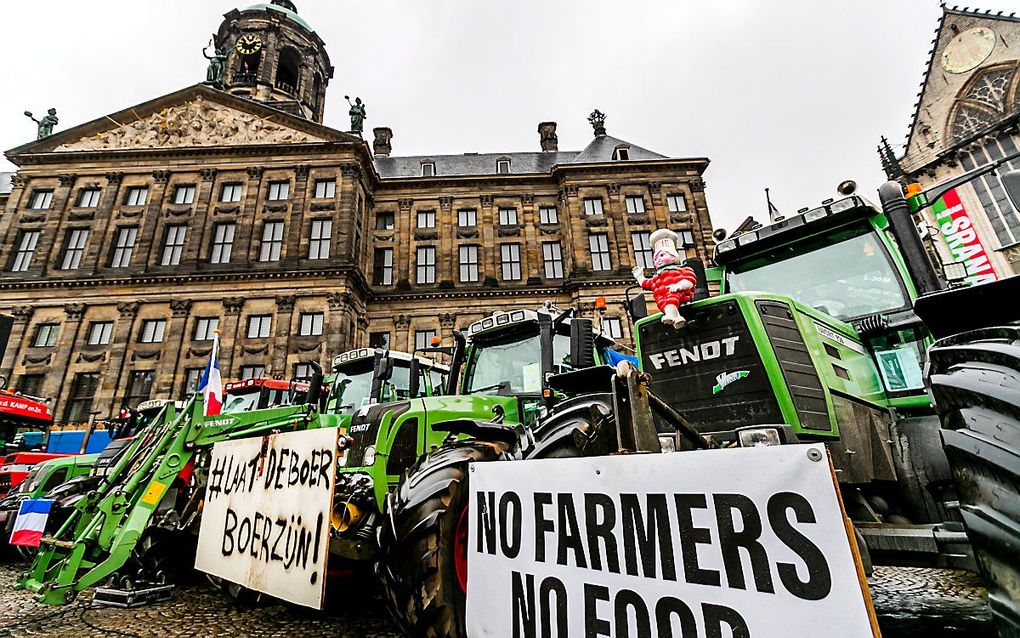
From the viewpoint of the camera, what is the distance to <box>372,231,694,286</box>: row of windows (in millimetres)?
27070

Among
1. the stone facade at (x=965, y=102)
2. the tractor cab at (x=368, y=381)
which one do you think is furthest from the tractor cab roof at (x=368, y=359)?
the stone facade at (x=965, y=102)

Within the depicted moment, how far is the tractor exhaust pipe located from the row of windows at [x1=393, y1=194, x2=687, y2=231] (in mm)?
26070

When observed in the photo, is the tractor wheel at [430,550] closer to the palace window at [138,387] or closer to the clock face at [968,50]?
the palace window at [138,387]

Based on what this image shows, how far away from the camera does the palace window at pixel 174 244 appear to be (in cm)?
2439

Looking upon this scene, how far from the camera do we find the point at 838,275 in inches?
138

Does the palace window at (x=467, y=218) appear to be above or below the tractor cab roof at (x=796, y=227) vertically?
above

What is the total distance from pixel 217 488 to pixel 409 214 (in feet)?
87.0

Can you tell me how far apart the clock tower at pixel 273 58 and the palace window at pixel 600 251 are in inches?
886

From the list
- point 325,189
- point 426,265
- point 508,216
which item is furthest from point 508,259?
point 325,189

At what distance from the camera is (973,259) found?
255 cm

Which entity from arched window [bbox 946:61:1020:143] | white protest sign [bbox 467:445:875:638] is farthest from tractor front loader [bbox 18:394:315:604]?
arched window [bbox 946:61:1020:143]

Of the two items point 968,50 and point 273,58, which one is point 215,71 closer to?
point 273,58

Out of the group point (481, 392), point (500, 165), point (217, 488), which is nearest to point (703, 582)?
point (217, 488)

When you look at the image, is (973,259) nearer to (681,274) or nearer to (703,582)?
(681,274)
